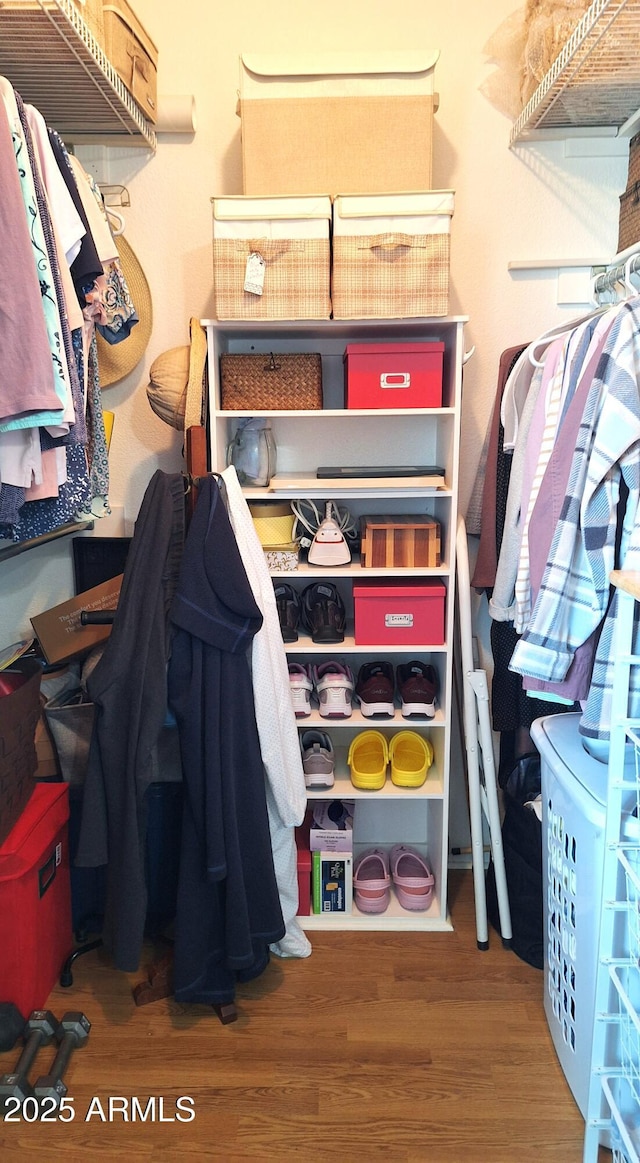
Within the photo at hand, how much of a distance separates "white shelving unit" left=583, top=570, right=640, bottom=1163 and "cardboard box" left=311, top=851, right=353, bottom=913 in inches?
34.0

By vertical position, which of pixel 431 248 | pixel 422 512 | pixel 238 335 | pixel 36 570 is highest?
pixel 431 248

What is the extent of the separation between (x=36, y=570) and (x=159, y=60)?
1.46 metres

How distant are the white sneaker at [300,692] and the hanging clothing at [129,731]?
1.51 ft

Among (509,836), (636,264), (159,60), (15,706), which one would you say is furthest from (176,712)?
(159,60)

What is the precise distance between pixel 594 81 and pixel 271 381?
3.37 ft

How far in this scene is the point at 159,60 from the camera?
2.19m

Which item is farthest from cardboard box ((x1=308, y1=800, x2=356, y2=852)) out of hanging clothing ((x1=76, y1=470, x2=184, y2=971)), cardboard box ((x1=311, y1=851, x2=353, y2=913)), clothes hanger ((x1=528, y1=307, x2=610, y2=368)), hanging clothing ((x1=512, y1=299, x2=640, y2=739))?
clothes hanger ((x1=528, y1=307, x2=610, y2=368))

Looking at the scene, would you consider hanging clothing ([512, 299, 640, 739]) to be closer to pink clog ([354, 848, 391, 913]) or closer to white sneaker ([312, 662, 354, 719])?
white sneaker ([312, 662, 354, 719])

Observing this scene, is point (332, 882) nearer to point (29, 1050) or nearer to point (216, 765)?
point (216, 765)

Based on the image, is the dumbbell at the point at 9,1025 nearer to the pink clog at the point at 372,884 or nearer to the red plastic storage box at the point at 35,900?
the red plastic storage box at the point at 35,900

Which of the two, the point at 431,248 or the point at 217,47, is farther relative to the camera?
the point at 217,47

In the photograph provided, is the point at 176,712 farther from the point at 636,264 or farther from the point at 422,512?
the point at 636,264

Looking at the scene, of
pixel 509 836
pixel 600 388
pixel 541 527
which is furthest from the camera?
pixel 509 836

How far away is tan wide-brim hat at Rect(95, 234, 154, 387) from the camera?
7.33 ft
